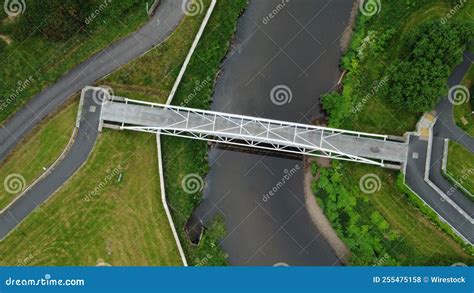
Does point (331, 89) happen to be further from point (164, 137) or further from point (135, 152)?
point (135, 152)

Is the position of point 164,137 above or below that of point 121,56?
below

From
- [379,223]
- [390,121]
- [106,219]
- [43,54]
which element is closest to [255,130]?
[390,121]

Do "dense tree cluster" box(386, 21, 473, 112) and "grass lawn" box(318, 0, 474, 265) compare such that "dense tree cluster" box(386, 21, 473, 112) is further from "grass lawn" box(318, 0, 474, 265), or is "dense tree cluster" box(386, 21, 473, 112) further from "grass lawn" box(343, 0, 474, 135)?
"grass lawn" box(318, 0, 474, 265)

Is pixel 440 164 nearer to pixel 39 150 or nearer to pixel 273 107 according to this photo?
pixel 273 107

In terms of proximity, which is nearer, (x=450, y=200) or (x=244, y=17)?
(x=450, y=200)

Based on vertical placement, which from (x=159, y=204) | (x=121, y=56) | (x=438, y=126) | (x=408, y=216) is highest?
(x=121, y=56)

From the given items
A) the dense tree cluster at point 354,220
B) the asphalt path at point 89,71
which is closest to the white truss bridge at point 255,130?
the dense tree cluster at point 354,220

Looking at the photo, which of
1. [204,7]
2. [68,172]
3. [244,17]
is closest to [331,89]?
[244,17]
